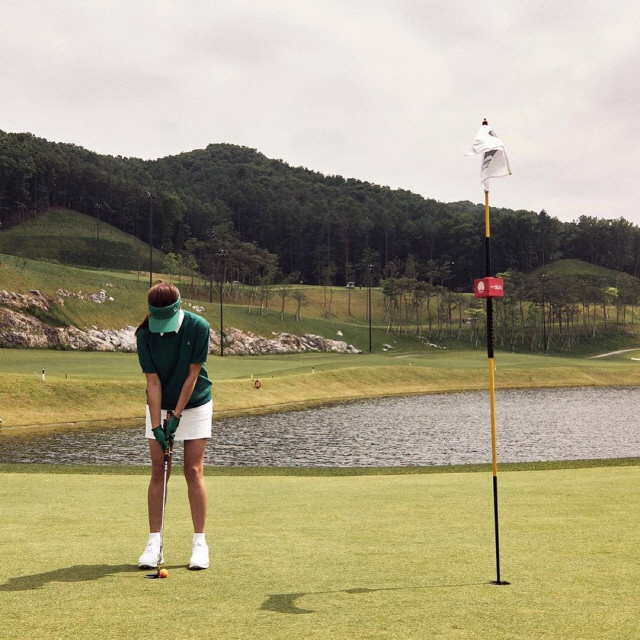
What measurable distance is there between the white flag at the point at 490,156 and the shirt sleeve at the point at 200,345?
145 inches

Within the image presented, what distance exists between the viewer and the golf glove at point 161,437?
306 inches

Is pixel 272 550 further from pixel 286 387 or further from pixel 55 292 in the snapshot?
pixel 55 292

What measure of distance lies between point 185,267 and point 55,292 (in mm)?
72439

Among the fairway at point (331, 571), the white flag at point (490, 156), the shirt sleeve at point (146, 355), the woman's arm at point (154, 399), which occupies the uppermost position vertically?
the white flag at point (490, 156)

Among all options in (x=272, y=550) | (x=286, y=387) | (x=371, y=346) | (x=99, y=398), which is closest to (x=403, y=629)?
(x=272, y=550)

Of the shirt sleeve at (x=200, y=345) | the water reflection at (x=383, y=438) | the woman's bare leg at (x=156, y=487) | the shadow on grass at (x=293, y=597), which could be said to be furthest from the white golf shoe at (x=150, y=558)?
the water reflection at (x=383, y=438)

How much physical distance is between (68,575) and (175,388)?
2066 mm

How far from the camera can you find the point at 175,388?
26.4 ft

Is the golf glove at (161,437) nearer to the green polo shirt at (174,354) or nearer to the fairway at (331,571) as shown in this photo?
the green polo shirt at (174,354)

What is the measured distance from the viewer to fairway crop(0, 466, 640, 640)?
5.71 meters

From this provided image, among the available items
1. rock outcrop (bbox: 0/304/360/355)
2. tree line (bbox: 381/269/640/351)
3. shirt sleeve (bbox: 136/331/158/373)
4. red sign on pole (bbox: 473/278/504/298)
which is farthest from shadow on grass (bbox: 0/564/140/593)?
tree line (bbox: 381/269/640/351)

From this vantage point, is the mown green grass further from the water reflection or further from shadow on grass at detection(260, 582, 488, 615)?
shadow on grass at detection(260, 582, 488, 615)

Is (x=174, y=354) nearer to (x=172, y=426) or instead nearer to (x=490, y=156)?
(x=172, y=426)

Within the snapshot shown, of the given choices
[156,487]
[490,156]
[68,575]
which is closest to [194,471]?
[156,487]
